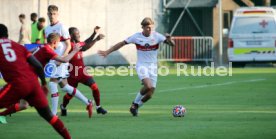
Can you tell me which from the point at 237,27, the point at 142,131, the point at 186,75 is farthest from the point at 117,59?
the point at 142,131

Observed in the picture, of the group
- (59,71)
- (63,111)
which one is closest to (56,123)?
(59,71)

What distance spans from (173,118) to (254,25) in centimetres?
2184

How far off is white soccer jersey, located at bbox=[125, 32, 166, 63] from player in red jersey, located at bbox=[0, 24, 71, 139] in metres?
5.88

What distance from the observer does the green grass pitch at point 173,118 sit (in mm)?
14977

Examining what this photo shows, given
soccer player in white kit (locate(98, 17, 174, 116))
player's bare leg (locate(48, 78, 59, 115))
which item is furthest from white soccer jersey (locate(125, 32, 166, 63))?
player's bare leg (locate(48, 78, 59, 115))

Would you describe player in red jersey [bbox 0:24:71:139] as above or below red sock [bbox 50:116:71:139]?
above

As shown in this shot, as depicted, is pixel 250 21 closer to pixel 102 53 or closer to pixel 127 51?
pixel 127 51

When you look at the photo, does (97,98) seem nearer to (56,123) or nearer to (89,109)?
(89,109)

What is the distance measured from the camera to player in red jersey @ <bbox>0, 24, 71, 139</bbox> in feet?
43.3

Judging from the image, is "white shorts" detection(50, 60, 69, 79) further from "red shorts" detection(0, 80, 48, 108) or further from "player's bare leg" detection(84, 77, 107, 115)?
"red shorts" detection(0, 80, 48, 108)

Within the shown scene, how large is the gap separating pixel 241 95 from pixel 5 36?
37.4ft

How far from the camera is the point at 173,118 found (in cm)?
1780

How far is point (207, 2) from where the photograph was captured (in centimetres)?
4472

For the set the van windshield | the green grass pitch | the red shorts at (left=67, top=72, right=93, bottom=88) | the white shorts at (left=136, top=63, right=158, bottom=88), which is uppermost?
the van windshield
